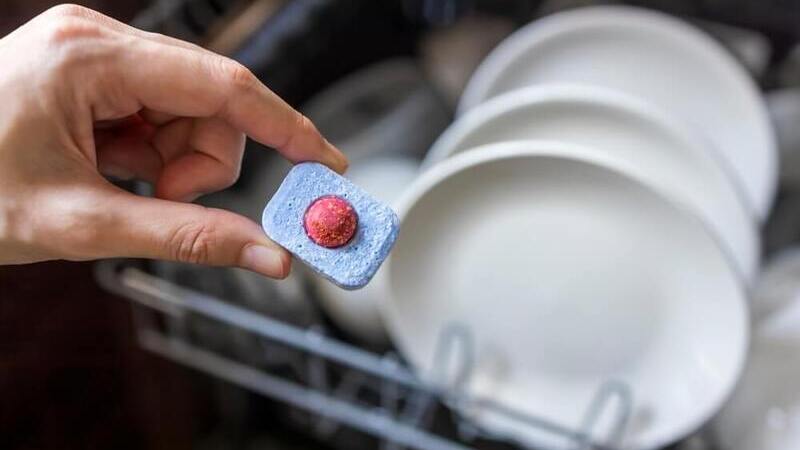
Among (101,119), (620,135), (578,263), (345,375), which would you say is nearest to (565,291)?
(578,263)

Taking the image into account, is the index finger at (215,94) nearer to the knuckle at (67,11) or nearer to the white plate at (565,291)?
the knuckle at (67,11)

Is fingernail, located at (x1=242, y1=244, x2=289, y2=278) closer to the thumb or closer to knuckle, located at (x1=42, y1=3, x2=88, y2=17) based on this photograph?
the thumb

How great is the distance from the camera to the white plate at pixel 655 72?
734 millimetres

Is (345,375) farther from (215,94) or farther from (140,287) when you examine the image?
(215,94)

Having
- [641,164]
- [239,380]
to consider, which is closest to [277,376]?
[239,380]

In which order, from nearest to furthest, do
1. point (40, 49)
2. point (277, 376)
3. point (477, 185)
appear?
1. point (40, 49)
2. point (477, 185)
3. point (277, 376)

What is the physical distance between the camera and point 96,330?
0.76 meters

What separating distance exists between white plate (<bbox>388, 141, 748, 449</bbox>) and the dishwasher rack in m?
0.02

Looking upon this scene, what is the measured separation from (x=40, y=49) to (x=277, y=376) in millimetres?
420

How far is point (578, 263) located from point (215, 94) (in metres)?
0.32

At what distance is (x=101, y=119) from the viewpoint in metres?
0.42

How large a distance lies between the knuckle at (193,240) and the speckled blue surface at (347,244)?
0.12 ft

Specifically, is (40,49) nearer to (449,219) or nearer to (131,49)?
(131,49)

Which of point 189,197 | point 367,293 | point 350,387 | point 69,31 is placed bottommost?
point 350,387
